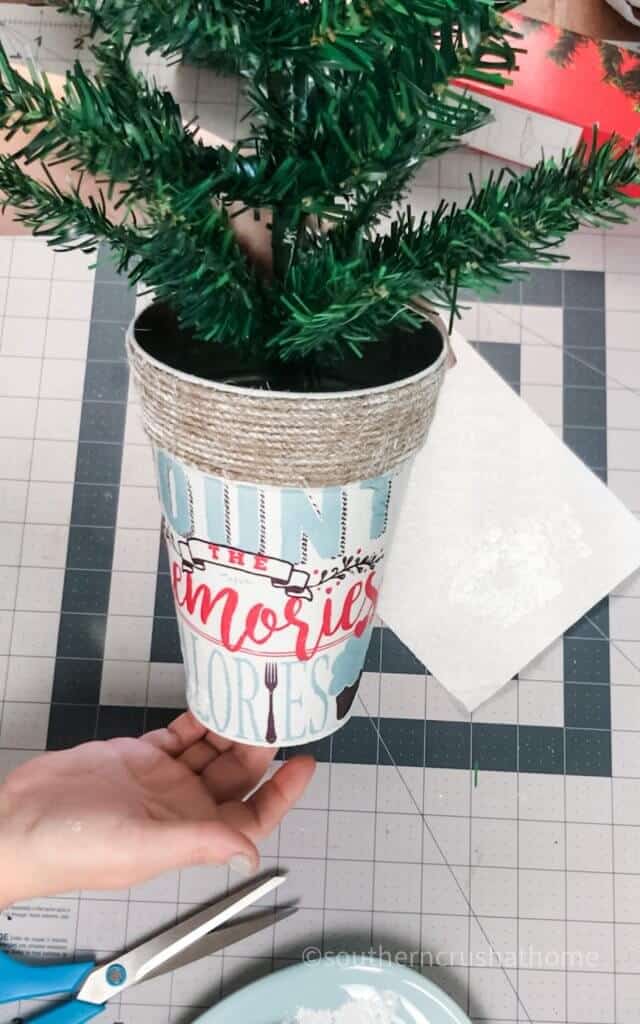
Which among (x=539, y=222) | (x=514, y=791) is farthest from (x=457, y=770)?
(x=539, y=222)

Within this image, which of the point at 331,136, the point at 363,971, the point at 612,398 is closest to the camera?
the point at 331,136

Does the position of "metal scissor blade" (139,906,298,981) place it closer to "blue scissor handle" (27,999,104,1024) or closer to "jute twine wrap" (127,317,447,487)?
"blue scissor handle" (27,999,104,1024)

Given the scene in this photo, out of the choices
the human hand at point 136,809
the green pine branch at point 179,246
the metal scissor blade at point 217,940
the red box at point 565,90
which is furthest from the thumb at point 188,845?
the red box at point 565,90

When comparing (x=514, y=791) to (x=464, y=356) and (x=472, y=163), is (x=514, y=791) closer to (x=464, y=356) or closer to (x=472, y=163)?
(x=464, y=356)

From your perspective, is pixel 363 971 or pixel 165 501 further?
pixel 363 971

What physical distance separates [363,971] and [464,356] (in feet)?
1.34

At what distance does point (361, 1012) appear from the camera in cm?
56

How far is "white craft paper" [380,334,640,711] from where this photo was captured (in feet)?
2.05

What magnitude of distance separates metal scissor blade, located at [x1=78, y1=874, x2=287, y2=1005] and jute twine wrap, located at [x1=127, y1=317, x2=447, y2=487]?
318mm

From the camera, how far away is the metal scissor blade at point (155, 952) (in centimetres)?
56

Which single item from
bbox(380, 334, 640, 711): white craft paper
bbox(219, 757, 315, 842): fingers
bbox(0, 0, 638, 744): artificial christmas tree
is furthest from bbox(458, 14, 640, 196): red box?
bbox(219, 757, 315, 842): fingers

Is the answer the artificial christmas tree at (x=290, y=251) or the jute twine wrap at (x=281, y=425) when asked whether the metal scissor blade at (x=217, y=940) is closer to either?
the artificial christmas tree at (x=290, y=251)

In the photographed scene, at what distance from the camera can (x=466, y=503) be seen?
25.2 inches

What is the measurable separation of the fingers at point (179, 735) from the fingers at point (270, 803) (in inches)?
1.8
